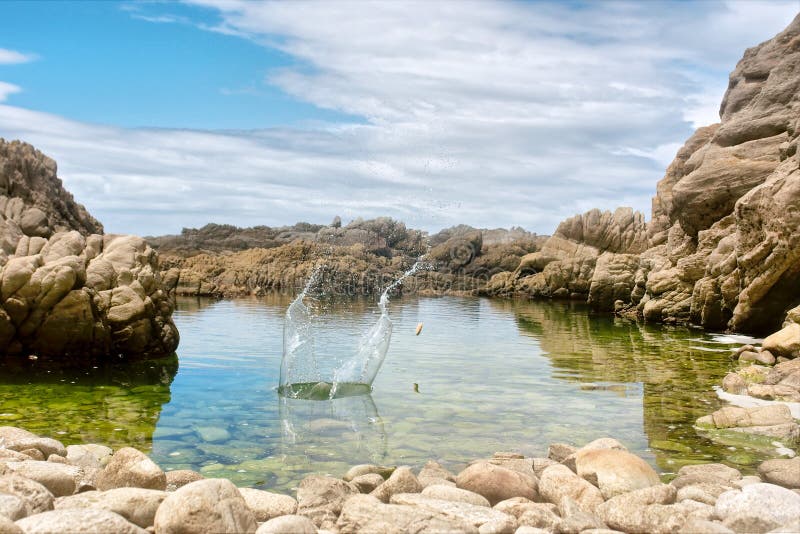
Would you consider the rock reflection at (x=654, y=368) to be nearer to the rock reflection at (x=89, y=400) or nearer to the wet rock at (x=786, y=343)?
the wet rock at (x=786, y=343)

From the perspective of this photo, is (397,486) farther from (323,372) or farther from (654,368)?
(654,368)

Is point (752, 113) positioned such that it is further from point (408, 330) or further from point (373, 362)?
point (373, 362)

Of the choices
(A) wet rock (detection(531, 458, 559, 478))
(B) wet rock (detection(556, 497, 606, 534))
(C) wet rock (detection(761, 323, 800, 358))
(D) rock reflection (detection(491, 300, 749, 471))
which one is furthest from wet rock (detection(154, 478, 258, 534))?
(C) wet rock (detection(761, 323, 800, 358))

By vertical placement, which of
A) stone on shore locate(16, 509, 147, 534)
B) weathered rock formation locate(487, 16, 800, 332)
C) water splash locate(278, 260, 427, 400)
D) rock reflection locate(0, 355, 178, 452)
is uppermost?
weathered rock formation locate(487, 16, 800, 332)

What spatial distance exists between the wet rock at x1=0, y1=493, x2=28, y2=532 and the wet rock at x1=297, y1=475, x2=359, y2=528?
2.20 metres

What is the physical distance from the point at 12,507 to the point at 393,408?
8.01 meters

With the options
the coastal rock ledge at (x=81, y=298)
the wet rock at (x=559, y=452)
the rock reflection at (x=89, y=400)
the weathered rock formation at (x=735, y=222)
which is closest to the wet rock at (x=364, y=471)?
the wet rock at (x=559, y=452)

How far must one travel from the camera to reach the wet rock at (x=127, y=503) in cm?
575

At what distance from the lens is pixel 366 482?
7.70 metres

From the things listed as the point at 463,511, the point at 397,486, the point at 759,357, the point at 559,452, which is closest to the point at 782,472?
the point at 559,452

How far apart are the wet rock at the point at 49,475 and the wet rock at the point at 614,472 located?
201 inches

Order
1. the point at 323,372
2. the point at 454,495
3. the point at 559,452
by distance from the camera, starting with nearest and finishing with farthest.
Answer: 1. the point at 454,495
2. the point at 559,452
3. the point at 323,372

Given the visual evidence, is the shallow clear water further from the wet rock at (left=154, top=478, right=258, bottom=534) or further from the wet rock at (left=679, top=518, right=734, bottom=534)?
the wet rock at (left=679, top=518, right=734, bottom=534)

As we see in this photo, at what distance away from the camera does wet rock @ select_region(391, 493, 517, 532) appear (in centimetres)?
589
